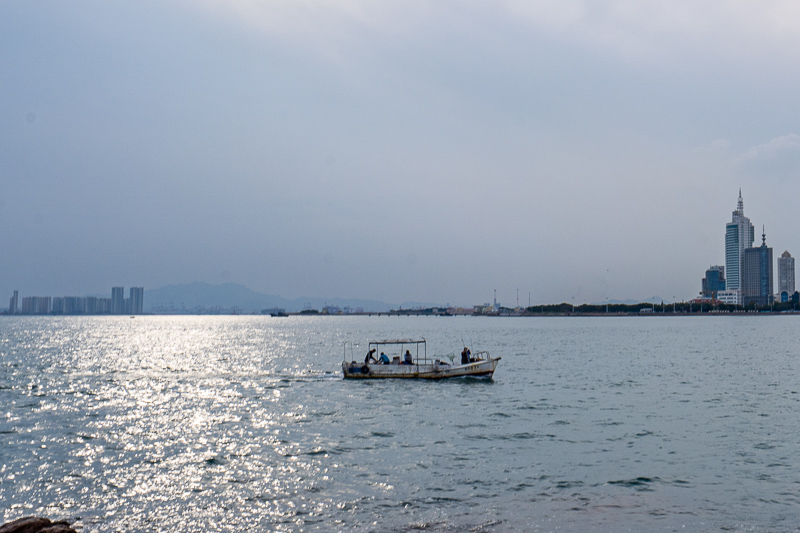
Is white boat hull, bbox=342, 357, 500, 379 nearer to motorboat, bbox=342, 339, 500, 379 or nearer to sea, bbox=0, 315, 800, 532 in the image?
motorboat, bbox=342, 339, 500, 379

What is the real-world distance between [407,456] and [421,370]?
29.9 m

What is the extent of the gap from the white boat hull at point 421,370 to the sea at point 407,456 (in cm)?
137

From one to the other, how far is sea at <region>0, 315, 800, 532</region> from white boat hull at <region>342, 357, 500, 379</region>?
137cm

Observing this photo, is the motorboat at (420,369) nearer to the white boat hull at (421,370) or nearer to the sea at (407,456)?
the white boat hull at (421,370)

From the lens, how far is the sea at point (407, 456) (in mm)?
19328

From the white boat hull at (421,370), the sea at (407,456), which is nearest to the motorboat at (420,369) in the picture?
the white boat hull at (421,370)

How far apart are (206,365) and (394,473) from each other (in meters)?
57.6

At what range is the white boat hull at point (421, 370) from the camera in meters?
55.9

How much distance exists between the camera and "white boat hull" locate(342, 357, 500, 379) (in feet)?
183

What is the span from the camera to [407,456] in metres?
26.8

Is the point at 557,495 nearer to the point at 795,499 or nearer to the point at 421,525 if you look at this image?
the point at 421,525

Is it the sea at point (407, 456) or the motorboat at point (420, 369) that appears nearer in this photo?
the sea at point (407, 456)

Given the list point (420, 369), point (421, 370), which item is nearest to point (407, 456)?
point (421, 370)

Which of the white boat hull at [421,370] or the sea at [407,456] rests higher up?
the white boat hull at [421,370]
